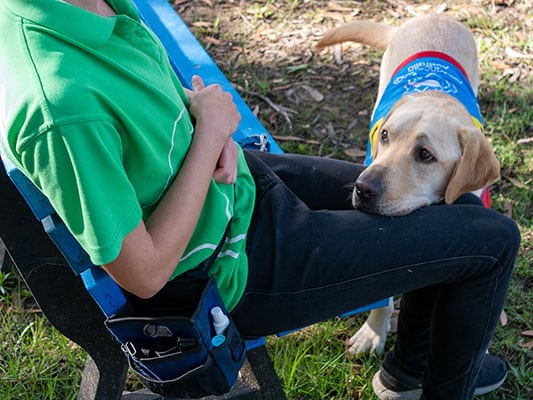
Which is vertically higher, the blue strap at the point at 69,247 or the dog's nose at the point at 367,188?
the blue strap at the point at 69,247

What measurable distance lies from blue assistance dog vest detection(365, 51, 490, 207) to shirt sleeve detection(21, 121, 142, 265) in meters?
1.66

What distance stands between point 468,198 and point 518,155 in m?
1.76

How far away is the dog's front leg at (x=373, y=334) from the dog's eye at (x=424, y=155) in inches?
24.7

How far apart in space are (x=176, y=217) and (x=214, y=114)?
1.36ft

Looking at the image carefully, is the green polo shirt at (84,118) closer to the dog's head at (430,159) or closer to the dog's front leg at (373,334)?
the dog's head at (430,159)

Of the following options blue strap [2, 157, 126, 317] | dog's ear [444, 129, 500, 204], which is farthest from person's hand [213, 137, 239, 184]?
dog's ear [444, 129, 500, 204]

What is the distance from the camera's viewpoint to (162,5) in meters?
3.78

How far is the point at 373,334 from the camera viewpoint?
272 centimetres

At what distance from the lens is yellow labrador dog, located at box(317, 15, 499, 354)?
2357 mm

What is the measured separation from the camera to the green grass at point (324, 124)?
2580 mm

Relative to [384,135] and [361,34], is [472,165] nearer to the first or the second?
[384,135]

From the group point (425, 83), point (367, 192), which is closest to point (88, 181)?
point (367, 192)

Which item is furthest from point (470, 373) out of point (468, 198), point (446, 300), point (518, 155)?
point (518, 155)

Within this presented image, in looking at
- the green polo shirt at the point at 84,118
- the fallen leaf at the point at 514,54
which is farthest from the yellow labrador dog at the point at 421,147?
the fallen leaf at the point at 514,54
